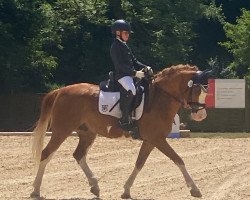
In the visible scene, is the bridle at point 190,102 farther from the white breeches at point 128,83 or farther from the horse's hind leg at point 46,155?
the horse's hind leg at point 46,155

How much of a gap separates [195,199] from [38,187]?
94.9 inches

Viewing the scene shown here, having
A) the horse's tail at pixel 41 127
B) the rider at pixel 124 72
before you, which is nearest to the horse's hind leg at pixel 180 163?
the rider at pixel 124 72

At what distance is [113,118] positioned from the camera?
42.0ft

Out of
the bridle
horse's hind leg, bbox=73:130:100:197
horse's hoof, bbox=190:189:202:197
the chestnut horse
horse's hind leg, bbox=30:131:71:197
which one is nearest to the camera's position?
horse's hoof, bbox=190:189:202:197

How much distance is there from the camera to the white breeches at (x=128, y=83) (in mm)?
12405

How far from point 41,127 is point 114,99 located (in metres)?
1.35

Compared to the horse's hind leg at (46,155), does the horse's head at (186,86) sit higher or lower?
higher

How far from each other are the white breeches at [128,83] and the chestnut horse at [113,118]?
1.29 feet

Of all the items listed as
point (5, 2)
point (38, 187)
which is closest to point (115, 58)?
point (38, 187)

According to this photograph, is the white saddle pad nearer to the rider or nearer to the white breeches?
the rider

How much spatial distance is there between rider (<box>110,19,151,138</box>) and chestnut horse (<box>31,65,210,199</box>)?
0.21 meters

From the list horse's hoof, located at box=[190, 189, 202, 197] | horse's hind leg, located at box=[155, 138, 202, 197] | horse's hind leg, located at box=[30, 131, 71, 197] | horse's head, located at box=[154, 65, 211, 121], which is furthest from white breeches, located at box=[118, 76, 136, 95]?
horse's hoof, located at box=[190, 189, 202, 197]

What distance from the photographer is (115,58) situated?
12477mm

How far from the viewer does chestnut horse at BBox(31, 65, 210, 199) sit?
1243 cm
